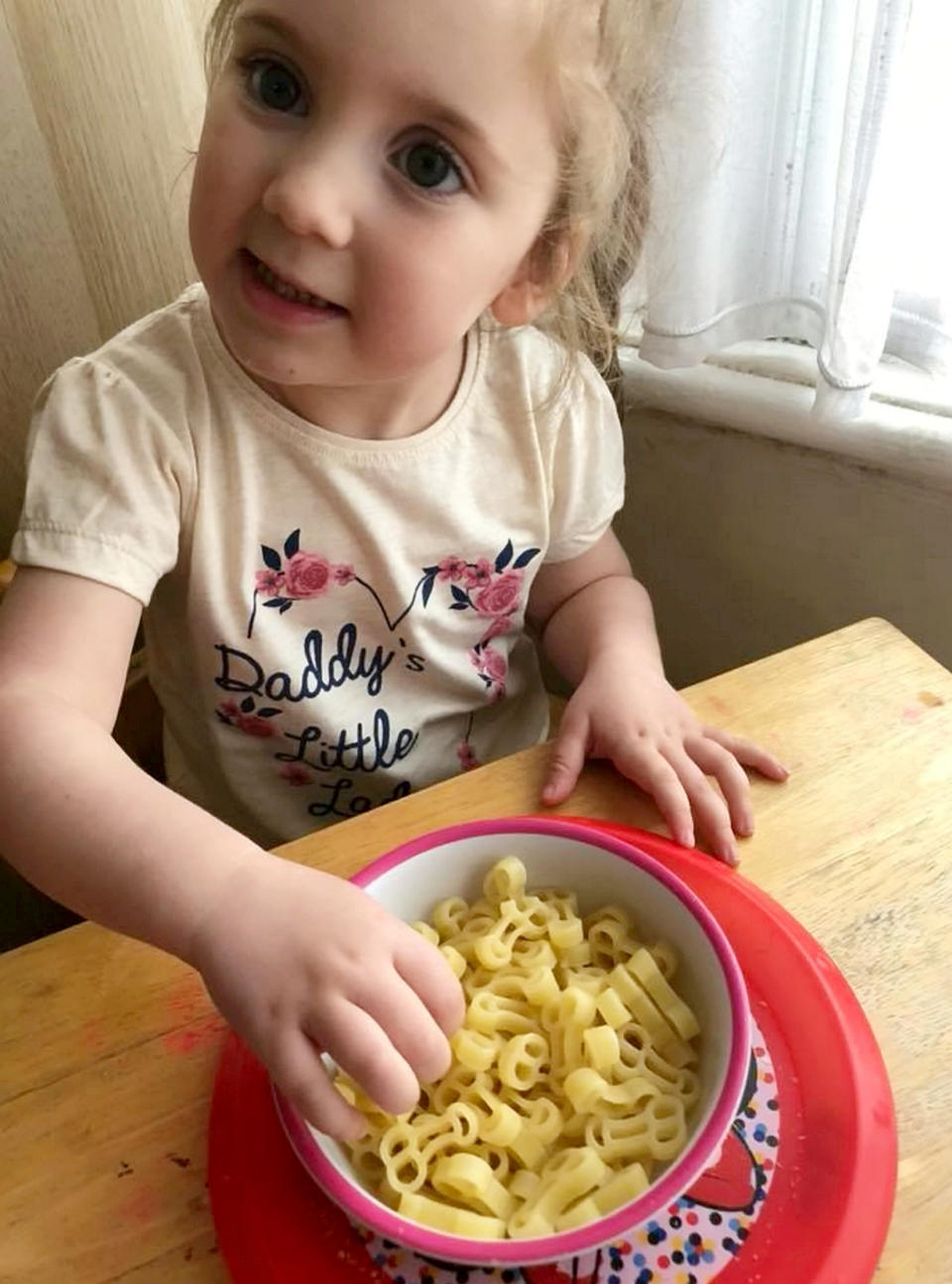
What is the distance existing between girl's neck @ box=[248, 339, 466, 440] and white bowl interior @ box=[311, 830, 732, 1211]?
0.29 metres

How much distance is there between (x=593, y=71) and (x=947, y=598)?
1.78 feet

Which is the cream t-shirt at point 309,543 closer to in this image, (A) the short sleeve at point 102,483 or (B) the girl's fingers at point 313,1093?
(A) the short sleeve at point 102,483

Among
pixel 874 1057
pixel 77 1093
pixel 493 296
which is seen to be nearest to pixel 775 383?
pixel 493 296

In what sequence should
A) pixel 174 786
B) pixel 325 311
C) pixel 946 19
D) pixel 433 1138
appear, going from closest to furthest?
pixel 433 1138, pixel 325 311, pixel 946 19, pixel 174 786

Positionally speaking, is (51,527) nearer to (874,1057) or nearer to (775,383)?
(874,1057)

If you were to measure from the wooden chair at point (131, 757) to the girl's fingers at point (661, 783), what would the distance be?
44 cm

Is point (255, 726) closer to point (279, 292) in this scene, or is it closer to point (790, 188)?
point (279, 292)

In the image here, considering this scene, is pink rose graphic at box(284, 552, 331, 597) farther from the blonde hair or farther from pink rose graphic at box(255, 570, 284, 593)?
the blonde hair

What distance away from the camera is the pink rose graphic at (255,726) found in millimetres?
744

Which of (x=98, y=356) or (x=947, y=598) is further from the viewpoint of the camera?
(x=947, y=598)

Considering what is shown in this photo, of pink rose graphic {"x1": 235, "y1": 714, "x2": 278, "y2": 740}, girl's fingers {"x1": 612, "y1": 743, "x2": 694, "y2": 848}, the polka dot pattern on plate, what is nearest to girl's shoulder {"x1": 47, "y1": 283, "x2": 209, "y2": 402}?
pink rose graphic {"x1": 235, "y1": 714, "x2": 278, "y2": 740}

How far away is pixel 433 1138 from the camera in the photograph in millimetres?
450

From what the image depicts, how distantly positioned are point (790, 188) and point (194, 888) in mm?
638

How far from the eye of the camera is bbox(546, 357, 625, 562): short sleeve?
0.76 metres
